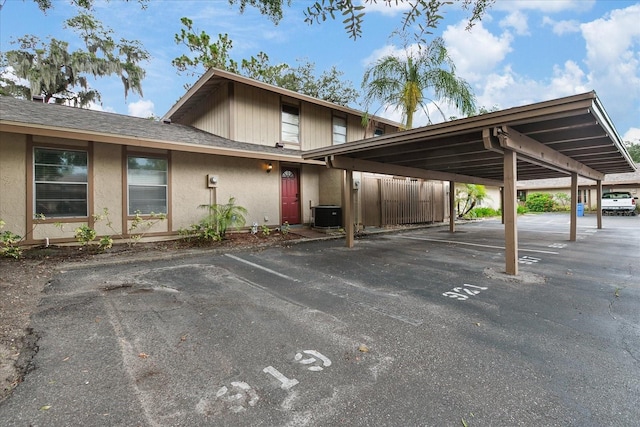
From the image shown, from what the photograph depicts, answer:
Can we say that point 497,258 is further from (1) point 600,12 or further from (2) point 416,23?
(1) point 600,12

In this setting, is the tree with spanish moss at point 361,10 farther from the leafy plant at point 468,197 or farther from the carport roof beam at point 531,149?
the leafy plant at point 468,197

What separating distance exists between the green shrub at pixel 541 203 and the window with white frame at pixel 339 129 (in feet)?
74.8

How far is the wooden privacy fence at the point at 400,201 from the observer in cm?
1216

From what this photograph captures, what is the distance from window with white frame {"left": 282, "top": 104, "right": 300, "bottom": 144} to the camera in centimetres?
1131

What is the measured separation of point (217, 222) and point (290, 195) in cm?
348

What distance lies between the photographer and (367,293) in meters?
4.27

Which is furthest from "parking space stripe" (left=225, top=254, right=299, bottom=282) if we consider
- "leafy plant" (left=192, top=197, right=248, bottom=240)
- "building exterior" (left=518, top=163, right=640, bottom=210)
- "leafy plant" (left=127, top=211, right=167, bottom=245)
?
"building exterior" (left=518, top=163, right=640, bottom=210)

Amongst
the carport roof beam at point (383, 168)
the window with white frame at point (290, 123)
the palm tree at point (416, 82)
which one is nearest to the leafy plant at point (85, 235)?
the carport roof beam at point (383, 168)

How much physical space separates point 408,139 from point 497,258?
3.49 m

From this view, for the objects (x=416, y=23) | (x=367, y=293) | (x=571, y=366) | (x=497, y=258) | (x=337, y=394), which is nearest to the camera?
(x=337, y=394)

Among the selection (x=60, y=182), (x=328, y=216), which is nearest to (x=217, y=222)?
(x=60, y=182)

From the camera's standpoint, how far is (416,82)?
1222 centimetres

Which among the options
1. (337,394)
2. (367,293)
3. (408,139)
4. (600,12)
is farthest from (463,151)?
(600,12)

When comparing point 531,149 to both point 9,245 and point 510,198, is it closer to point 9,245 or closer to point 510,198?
point 510,198
